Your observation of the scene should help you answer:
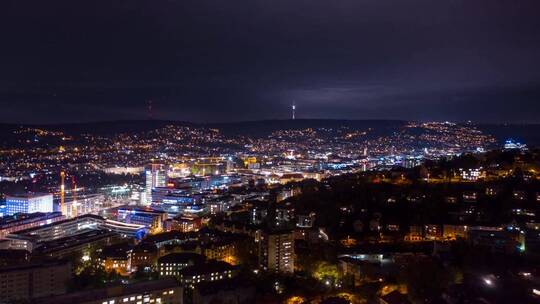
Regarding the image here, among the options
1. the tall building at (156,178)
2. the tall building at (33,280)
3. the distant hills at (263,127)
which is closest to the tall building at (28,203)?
the tall building at (156,178)

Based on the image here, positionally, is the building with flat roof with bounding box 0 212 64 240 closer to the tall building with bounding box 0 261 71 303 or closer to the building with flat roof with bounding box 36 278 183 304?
the tall building with bounding box 0 261 71 303

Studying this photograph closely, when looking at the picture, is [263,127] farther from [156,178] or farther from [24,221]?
[24,221]

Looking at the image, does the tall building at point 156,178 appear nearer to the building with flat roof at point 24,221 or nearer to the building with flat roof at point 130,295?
the building with flat roof at point 24,221

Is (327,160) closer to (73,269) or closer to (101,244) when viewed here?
Result: (101,244)

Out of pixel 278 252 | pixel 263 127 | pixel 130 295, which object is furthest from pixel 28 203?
pixel 263 127

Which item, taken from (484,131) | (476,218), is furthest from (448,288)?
(484,131)
